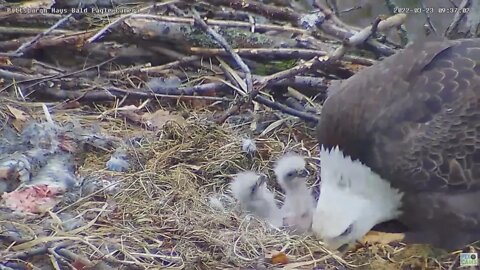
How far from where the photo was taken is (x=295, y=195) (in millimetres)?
3463

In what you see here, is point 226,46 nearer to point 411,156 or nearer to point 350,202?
point 350,202

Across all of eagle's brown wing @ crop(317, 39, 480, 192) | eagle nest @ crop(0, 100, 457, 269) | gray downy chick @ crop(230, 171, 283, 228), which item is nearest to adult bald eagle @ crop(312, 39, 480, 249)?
eagle's brown wing @ crop(317, 39, 480, 192)

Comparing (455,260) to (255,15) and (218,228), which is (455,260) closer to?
(218,228)

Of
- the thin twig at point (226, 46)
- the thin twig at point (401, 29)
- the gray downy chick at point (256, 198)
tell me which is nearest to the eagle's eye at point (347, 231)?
the gray downy chick at point (256, 198)

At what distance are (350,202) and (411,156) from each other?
0.97 ft

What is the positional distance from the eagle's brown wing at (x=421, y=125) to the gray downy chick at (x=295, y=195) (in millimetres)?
279

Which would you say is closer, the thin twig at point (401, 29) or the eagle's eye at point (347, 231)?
the eagle's eye at point (347, 231)

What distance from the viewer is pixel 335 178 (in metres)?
3.21

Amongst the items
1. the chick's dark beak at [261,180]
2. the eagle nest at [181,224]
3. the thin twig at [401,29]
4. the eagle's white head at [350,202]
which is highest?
the thin twig at [401,29]

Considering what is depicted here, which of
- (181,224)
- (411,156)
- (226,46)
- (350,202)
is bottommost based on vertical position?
(181,224)

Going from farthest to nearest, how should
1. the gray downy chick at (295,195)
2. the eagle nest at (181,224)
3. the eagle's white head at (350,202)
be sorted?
the gray downy chick at (295,195) → the eagle's white head at (350,202) → the eagle nest at (181,224)

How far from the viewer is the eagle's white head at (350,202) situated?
314cm

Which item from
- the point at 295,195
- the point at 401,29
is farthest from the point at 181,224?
the point at 401,29

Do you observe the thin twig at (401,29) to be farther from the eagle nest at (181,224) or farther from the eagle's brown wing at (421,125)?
the eagle's brown wing at (421,125)
